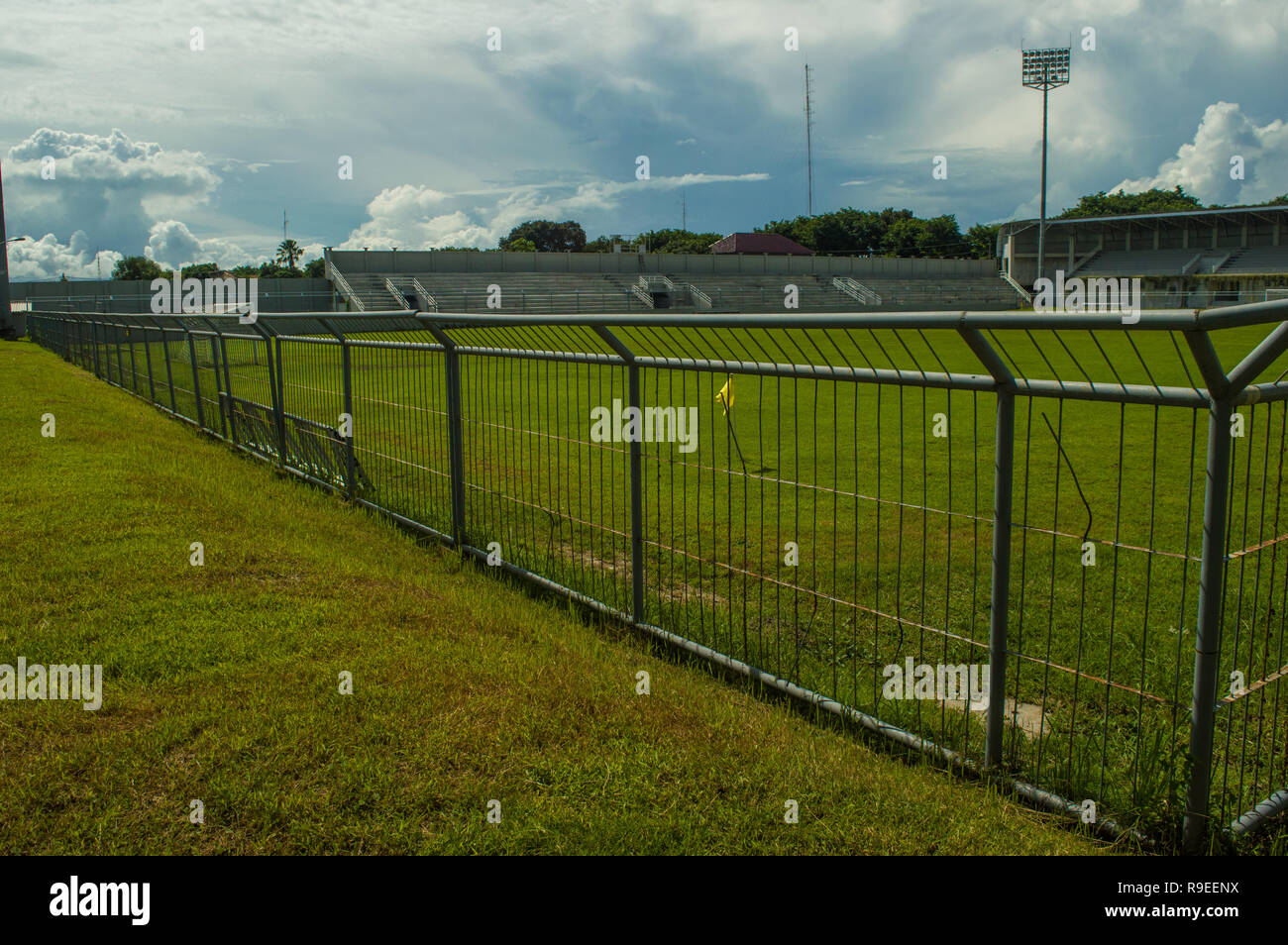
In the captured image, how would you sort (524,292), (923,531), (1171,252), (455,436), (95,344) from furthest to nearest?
1. (1171,252)
2. (524,292)
3. (95,344)
4. (455,436)
5. (923,531)

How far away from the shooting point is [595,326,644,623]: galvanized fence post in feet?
16.8

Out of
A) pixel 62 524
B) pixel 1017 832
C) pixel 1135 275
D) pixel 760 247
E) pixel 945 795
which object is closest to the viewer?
pixel 1017 832

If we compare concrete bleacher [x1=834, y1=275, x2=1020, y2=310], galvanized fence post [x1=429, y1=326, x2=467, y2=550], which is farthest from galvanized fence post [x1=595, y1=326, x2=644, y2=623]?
concrete bleacher [x1=834, y1=275, x2=1020, y2=310]

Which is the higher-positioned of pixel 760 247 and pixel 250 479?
pixel 760 247

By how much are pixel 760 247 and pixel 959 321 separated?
9982cm

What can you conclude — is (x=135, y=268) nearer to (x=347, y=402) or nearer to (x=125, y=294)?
(x=125, y=294)

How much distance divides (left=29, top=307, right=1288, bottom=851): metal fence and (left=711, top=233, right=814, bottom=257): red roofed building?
293ft

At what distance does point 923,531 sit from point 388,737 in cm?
223

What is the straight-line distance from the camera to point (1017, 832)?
10.5 ft

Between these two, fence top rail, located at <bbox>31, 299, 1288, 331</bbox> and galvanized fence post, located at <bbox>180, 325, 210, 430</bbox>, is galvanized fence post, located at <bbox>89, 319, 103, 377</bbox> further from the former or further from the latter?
fence top rail, located at <bbox>31, 299, 1288, 331</bbox>

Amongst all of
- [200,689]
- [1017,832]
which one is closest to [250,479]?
[200,689]

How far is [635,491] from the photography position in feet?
17.3

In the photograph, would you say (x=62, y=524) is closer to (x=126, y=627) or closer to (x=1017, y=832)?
(x=126, y=627)

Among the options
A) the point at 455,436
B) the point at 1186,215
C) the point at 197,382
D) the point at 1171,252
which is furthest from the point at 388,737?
the point at 1171,252
